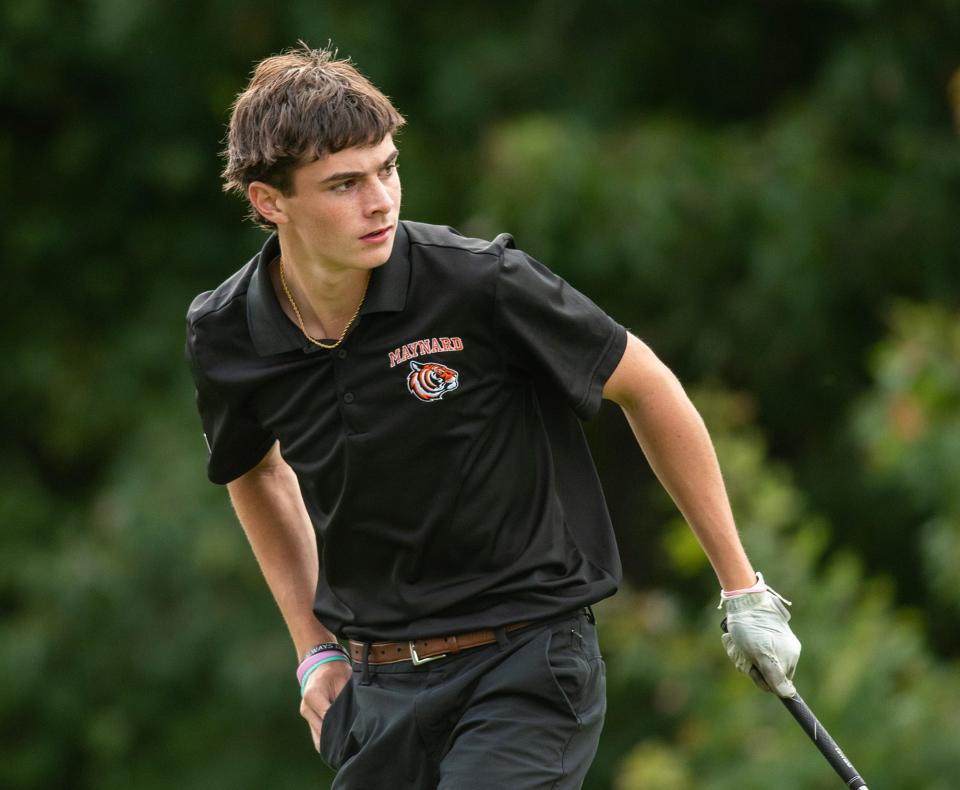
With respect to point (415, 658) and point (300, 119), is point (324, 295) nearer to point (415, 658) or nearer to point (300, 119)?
point (300, 119)

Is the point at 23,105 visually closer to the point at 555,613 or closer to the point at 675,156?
the point at 675,156

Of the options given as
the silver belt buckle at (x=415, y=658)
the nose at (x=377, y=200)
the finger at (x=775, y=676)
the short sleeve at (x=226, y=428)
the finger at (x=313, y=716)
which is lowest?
the finger at (x=313, y=716)

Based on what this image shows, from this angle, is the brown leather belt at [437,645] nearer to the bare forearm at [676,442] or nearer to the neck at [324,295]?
the bare forearm at [676,442]

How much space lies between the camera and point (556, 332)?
297 cm

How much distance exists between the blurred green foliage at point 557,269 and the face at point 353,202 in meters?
4.16

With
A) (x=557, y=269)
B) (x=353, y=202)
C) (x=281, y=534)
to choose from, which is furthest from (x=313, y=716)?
(x=557, y=269)

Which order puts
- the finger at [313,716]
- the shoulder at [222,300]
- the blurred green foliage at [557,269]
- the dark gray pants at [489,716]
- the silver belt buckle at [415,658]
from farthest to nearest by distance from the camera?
the blurred green foliage at [557,269] → the finger at [313,716] → the shoulder at [222,300] → the silver belt buckle at [415,658] → the dark gray pants at [489,716]

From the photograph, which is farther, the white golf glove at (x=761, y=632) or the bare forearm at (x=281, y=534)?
the bare forearm at (x=281, y=534)

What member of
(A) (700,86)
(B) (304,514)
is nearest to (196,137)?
(A) (700,86)

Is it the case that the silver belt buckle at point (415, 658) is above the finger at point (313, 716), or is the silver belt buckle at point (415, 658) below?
above

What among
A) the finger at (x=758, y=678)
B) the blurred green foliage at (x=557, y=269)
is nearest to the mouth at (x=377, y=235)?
the finger at (x=758, y=678)

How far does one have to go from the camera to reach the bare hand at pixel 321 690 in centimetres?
328

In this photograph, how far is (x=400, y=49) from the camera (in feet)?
29.8

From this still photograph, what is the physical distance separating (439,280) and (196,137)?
23.2ft
